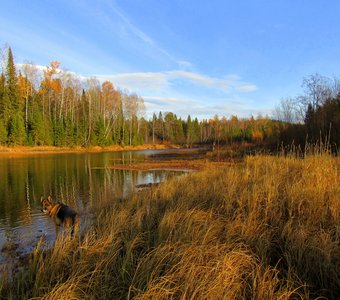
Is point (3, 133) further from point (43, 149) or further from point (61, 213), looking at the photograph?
point (61, 213)

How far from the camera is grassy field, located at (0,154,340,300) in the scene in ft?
9.13

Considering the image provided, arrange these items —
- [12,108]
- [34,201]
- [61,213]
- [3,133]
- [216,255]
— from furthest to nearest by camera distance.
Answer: [12,108], [3,133], [34,201], [61,213], [216,255]

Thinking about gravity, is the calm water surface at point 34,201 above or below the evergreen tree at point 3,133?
below

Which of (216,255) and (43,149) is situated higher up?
(216,255)

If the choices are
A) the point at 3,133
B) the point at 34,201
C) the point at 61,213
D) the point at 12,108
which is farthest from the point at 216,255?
the point at 12,108

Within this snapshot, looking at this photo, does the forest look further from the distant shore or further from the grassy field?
the grassy field

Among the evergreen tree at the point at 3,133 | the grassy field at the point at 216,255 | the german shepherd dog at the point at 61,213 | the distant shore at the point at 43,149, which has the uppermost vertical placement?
the evergreen tree at the point at 3,133

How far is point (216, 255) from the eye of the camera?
3.19m

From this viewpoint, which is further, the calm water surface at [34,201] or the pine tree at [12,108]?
the pine tree at [12,108]

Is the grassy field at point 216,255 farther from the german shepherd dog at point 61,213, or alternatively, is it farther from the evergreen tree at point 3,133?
the evergreen tree at point 3,133

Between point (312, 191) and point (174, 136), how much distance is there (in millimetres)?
97256

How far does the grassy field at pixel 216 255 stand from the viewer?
278 centimetres

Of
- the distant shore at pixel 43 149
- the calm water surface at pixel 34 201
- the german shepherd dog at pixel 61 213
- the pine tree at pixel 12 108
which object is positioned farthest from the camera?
the pine tree at pixel 12 108

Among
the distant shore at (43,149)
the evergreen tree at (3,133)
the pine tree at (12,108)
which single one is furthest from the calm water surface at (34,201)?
the pine tree at (12,108)
